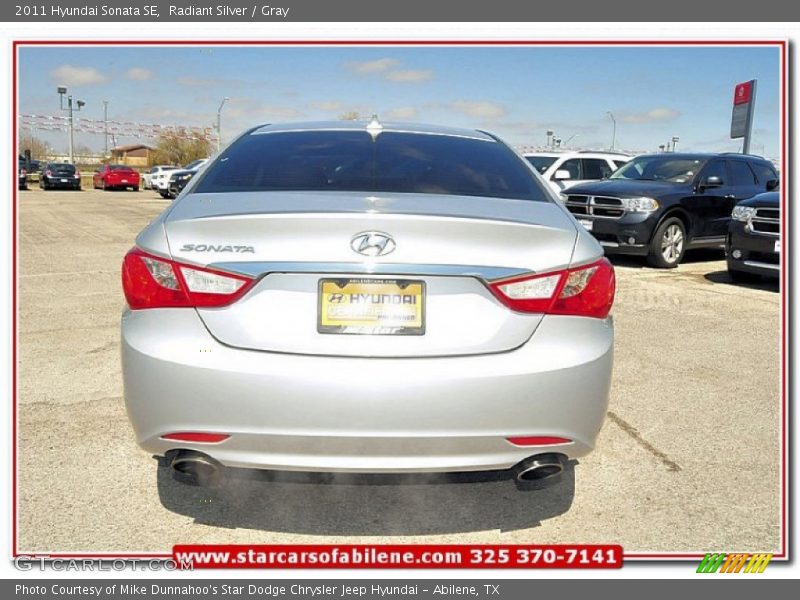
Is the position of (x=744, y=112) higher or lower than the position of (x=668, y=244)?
higher

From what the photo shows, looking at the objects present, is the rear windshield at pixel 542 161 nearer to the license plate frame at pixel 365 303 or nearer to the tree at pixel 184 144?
the license plate frame at pixel 365 303

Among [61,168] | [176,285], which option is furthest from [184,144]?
[176,285]

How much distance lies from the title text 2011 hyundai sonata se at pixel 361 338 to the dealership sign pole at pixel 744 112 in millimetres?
21960

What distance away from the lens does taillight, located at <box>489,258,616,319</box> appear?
259 cm

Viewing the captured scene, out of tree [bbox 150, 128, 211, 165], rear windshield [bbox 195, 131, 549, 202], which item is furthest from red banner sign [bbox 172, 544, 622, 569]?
tree [bbox 150, 128, 211, 165]

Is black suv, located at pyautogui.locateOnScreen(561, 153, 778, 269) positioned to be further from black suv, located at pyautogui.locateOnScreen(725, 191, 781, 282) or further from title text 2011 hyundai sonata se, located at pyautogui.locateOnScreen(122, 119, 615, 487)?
title text 2011 hyundai sonata se, located at pyautogui.locateOnScreen(122, 119, 615, 487)

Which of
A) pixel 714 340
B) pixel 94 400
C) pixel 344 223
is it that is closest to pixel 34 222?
pixel 94 400

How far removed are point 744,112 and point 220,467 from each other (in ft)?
78.3

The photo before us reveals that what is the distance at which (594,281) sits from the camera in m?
2.73

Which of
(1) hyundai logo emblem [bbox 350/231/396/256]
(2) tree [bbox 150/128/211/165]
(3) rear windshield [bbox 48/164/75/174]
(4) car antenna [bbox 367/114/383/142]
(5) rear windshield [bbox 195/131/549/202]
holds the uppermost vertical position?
(2) tree [bbox 150/128/211/165]

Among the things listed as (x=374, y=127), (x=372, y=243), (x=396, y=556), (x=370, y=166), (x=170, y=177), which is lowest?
→ (x=396, y=556)

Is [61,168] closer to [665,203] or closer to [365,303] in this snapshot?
[665,203]

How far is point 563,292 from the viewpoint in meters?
2.65

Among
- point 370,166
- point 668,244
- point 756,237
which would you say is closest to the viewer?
point 370,166
